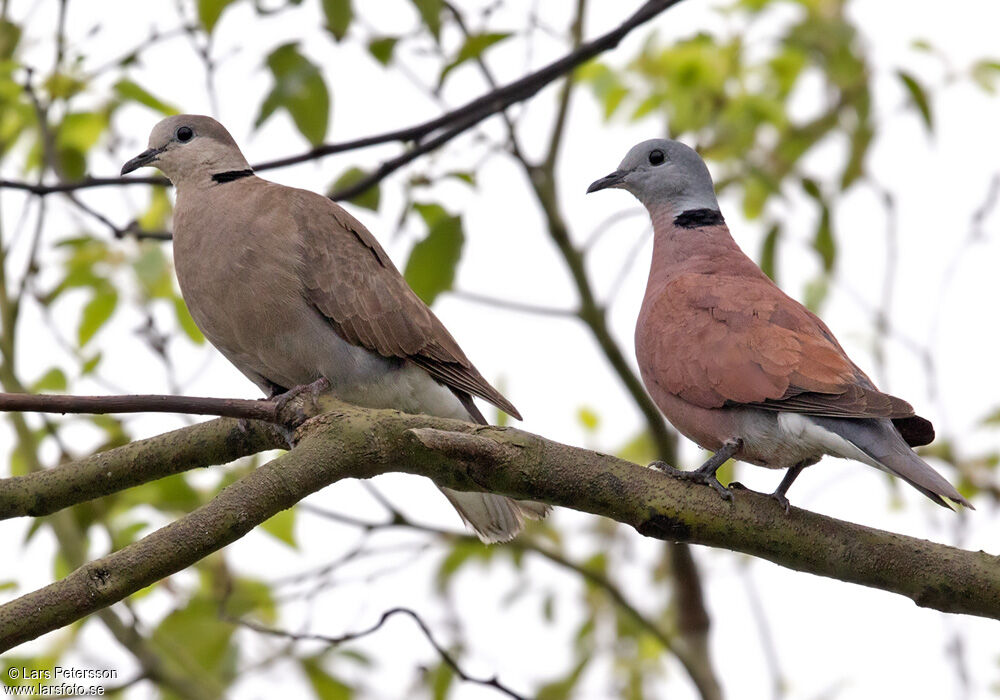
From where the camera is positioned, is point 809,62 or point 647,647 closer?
point 809,62

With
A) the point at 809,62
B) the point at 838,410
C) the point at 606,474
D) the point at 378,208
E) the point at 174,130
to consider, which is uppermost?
the point at 809,62

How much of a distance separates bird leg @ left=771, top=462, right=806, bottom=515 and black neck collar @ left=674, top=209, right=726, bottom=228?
0.93m

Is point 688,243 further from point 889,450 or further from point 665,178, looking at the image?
point 889,450

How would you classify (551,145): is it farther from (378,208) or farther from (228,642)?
(228,642)

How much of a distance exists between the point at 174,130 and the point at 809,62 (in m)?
2.81

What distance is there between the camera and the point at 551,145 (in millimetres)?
4820

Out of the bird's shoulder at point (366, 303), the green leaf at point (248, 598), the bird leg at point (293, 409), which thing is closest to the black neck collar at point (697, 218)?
the bird's shoulder at point (366, 303)

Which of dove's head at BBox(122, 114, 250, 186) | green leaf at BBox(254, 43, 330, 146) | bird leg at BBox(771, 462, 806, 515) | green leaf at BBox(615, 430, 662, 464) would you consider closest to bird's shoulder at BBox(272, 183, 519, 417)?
green leaf at BBox(254, 43, 330, 146)

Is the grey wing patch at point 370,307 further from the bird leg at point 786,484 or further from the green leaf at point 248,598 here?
the green leaf at point 248,598

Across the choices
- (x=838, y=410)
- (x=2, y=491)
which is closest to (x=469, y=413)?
(x=838, y=410)

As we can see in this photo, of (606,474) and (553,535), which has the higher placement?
(553,535)

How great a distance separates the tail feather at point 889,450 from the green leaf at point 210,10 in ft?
6.34

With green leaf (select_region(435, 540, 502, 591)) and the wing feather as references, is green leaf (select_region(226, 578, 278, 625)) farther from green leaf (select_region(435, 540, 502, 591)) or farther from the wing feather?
the wing feather

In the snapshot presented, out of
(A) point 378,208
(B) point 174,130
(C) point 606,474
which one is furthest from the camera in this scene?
(B) point 174,130
